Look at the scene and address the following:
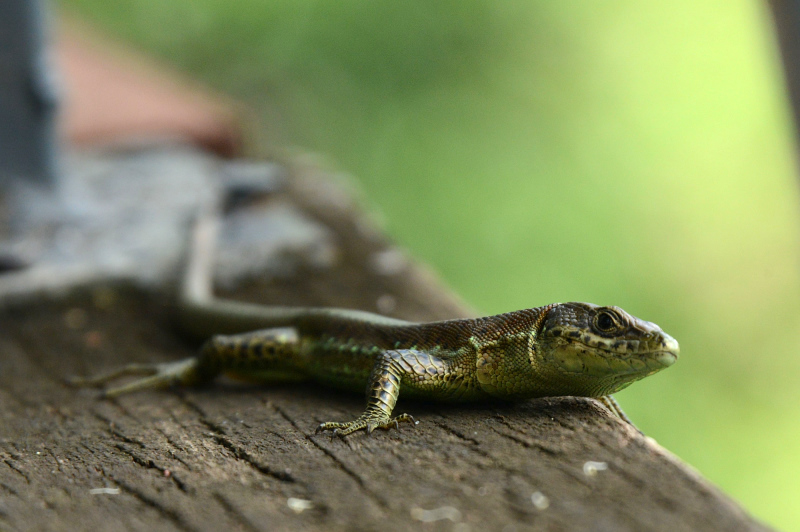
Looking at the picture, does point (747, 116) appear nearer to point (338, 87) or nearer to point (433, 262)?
point (433, 262)

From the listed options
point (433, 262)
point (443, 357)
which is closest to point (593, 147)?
point (433, 262)

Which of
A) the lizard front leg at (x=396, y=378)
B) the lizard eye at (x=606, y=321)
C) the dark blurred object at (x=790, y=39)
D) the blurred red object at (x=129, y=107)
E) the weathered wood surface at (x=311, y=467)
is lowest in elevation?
the weathered wood surface at (x=311, y=467)

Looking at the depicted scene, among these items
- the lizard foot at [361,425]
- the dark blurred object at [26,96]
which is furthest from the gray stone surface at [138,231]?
the lizard foot at [361,425]

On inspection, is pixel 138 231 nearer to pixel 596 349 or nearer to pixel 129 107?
pixel 129 107

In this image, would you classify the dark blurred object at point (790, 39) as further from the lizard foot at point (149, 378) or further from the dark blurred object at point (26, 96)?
the dark blurred object at point (26, 96)

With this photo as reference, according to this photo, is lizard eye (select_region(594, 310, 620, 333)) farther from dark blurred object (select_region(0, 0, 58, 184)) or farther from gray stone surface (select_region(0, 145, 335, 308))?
dark blurred object (select_region(0, 0, 58, 184))

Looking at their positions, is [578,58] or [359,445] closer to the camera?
[359,445]

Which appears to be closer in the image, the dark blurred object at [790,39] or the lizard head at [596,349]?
the lizard head at [596,349]

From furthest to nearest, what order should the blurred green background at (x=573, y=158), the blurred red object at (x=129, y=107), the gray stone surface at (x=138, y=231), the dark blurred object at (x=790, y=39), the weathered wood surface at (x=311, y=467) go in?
the blurred green background at (x=573, y=158) → the blurred red object at (x=129, y=107) → the gray stone surface at (x=138, y=231) → the dark blurred object at (x=790, y=39) → the weathered wood surface at (x=311, y=467)

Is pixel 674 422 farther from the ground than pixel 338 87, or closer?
closer
